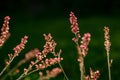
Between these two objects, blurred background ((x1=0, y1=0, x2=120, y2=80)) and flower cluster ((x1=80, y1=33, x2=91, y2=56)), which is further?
blurred background ((x1=0, y1=0, x2=120, y2=80))

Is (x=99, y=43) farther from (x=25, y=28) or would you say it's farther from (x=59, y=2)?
(x=59, y=2)

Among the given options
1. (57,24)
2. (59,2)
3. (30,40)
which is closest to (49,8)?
(59,2)

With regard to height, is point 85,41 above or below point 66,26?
below

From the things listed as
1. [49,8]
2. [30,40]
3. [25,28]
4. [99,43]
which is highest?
[49,8]

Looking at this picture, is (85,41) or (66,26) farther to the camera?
(66,26)

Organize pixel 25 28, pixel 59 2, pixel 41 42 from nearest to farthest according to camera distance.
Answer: pixel 41 42 < pixel 25 28 < pixel 59 2

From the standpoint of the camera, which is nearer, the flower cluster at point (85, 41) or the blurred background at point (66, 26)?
the flower cluster at point (85, 41)

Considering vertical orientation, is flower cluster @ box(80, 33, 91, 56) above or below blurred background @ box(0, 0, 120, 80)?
below

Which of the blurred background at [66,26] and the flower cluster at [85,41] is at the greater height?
the blurred background at [66,26]
